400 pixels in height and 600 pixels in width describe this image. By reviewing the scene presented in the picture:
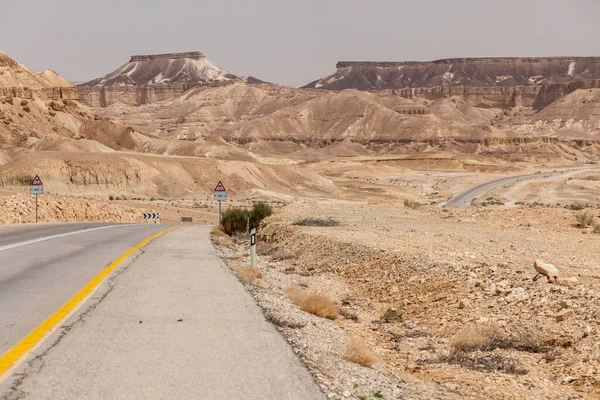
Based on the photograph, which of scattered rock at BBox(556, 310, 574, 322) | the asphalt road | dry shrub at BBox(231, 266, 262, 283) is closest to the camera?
the asphalt road

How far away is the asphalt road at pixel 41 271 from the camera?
757 centimetres

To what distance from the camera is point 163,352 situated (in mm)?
6160

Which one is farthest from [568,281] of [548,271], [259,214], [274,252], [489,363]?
A: [259,214]

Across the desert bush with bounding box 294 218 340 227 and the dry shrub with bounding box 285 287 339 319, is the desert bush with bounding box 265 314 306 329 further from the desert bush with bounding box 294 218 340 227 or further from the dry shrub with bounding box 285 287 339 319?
the desert bush with bounding box 294 218 340 227

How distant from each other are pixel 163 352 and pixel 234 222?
2097cm

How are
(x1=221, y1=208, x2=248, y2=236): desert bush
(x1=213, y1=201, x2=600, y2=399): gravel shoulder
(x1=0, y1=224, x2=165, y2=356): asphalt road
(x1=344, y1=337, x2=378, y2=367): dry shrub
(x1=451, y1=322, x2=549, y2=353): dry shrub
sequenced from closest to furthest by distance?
(x1=213, y1=201, x2=600, y2=399): gravel shoulder < (x1=344, y1=337, x2=378, y2=367): dry shrub < (x1=0, y1=224, x2=165, y2=356): asphalt road < (x1=451, y1=322, x2=549, y2=353): dry shrub < (x1=221, y1=208, x2=248, y2=236): desert bush

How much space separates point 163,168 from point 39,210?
42.3m

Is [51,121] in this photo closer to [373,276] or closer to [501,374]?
[373,276]

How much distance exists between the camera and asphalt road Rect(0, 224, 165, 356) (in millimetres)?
7570

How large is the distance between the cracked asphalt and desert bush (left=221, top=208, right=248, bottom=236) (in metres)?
16.8

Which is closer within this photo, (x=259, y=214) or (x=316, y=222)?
(x=316, y=222)

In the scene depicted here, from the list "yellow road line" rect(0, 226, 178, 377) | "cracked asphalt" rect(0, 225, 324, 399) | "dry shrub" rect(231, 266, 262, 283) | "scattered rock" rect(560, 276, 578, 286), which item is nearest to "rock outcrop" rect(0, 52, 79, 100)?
"dry shrub" rect(231, 266, 262, 283)

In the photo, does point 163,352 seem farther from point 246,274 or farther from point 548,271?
point 548,271

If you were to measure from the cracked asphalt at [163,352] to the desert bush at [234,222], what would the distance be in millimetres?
16823
